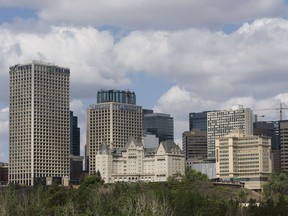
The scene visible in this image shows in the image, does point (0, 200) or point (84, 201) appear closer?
point (0, 200)

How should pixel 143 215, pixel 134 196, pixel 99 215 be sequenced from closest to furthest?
pixel 143 215
pixel 99 215
pixel 134 196

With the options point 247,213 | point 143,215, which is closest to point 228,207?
point 247,213

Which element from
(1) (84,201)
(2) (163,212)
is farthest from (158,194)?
(2) (163,212)

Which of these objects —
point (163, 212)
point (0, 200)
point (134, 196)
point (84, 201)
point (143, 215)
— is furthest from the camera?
point (84, 201)

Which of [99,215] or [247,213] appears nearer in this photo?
[99,215]

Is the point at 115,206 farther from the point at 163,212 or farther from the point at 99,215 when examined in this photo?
the point at 163,212

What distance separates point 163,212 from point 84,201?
52798 millimetres

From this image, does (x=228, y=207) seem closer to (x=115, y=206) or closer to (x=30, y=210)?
(x=115, y=206)

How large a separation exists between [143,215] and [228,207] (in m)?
50.4

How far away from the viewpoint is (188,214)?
500ft

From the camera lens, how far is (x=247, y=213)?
16025 cm

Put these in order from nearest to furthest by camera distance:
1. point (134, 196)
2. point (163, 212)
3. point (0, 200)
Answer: point (163, 212) < point (134, 196) < point (0, 200)

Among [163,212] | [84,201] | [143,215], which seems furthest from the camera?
[84,201]

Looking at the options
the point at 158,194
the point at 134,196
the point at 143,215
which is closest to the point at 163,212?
the point at 143,215
